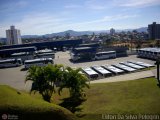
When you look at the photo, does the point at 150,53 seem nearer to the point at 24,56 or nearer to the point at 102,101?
the point at 102,101

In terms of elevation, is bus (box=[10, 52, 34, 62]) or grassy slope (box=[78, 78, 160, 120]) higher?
bus (box=[10, 52, 34, 62])

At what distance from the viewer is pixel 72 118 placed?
27641 mm

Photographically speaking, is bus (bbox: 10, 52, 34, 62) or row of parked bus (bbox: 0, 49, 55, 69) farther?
bus (bbox: 10, 52, 34, 62)

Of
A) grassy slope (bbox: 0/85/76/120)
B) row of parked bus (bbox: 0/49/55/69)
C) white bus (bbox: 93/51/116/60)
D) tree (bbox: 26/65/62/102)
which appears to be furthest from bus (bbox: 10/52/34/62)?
grassy slope (bbox: 0/85/76/120)

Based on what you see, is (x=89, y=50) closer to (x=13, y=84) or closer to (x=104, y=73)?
(x=104, y=73)

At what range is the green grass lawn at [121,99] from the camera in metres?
32.5

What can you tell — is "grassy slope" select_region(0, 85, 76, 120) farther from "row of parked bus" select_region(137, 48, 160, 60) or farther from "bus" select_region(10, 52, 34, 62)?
"bus" select_region(10, 52, 34, 62)

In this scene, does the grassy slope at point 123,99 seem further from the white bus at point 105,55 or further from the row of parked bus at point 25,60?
the white bus at point 105,55

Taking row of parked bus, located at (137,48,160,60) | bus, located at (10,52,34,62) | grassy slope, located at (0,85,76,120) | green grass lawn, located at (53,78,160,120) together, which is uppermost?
row of parked bus, located at (137,48,160,60)

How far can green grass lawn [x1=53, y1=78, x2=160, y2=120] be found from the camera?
1281 inches

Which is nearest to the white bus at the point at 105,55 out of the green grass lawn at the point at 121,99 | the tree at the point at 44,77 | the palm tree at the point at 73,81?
the green grass lawn at the point at 121,99

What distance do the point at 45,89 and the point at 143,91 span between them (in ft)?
61.3

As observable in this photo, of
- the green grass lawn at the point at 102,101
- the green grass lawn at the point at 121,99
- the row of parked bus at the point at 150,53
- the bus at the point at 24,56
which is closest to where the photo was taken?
the green grass lawn at the point at 102,101

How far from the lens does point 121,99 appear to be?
1529 inches
